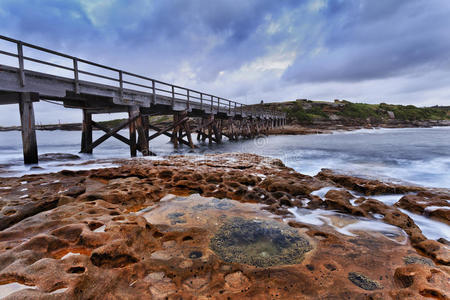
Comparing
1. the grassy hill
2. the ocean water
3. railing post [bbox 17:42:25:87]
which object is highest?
the grassy hill

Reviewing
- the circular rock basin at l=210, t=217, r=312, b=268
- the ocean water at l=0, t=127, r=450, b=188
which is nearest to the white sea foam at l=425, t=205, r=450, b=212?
the circular rock basin at l=210, t=217, r=312, b=268

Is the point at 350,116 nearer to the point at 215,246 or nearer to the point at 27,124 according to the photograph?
the point at 27,124

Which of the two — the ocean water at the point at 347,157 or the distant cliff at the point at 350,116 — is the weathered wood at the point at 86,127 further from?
the distant cliff at the point at 350,116

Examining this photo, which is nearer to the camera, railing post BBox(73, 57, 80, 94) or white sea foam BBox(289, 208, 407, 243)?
white sea foam BBox(289, 208, 407, 243)

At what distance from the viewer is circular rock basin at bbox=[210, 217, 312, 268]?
237 cm


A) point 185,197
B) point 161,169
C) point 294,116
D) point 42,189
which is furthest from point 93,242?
point 294,116

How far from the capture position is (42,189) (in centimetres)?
449

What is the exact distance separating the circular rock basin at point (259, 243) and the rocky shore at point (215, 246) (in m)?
0.01

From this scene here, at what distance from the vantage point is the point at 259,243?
8.96 feet

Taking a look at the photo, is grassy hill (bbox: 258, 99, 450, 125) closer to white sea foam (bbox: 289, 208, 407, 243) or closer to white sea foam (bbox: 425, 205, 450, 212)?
white sea foam (bbox: 425, 205, 450, 212)

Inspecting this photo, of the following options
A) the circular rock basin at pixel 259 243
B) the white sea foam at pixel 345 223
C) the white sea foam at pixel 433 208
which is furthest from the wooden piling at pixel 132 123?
the white sea foam at pixel 433 208

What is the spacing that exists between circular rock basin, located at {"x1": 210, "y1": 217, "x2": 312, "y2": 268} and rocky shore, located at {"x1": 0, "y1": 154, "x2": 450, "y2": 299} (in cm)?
1

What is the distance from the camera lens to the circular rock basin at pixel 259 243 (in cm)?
237

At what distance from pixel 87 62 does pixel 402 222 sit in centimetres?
1177
